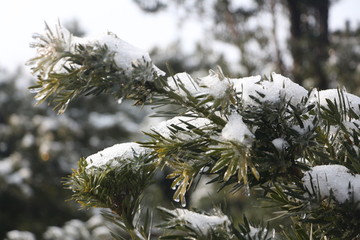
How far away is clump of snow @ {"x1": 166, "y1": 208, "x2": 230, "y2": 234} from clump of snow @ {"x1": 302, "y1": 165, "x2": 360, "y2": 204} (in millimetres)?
109

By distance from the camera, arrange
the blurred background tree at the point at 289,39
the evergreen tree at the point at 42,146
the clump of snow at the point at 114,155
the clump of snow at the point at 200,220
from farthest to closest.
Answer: the evergreen tree at the point at 42,146 < the blurred background tree at the point at 289,39 < the clump of snow at the point at 114,155 < the clump of snow at the point at 200,220

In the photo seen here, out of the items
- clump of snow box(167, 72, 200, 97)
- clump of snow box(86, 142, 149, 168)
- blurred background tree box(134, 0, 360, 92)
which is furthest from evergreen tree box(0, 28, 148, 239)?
clump of snow box(167, 72, 200, 97)

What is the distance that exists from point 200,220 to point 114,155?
0.17m

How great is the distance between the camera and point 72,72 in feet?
1.48

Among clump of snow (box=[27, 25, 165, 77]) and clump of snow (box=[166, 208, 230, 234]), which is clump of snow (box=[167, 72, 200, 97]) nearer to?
clump of snow (box=[27, 25, 165, 77])

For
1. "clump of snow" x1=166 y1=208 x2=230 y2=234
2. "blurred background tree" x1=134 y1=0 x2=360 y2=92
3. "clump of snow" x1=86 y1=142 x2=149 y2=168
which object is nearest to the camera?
"clump of snow" x1=166 y1=208 x2=230 y2=234

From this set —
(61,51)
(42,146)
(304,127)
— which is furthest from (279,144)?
(42,146)

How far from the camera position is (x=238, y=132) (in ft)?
1.36

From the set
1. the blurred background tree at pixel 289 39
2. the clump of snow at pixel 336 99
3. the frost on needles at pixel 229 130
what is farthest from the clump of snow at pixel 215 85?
the blurred background tree at pixel 289 39

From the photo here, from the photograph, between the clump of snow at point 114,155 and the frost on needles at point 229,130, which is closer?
the frost on needles at point 229,130

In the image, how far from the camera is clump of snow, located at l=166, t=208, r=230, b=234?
0.41 meters

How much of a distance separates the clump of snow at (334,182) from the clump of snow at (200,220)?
11cm

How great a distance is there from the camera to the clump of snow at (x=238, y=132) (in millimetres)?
410

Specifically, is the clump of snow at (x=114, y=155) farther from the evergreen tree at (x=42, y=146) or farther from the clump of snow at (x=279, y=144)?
the evergreen tree at (x=42, y=146)
